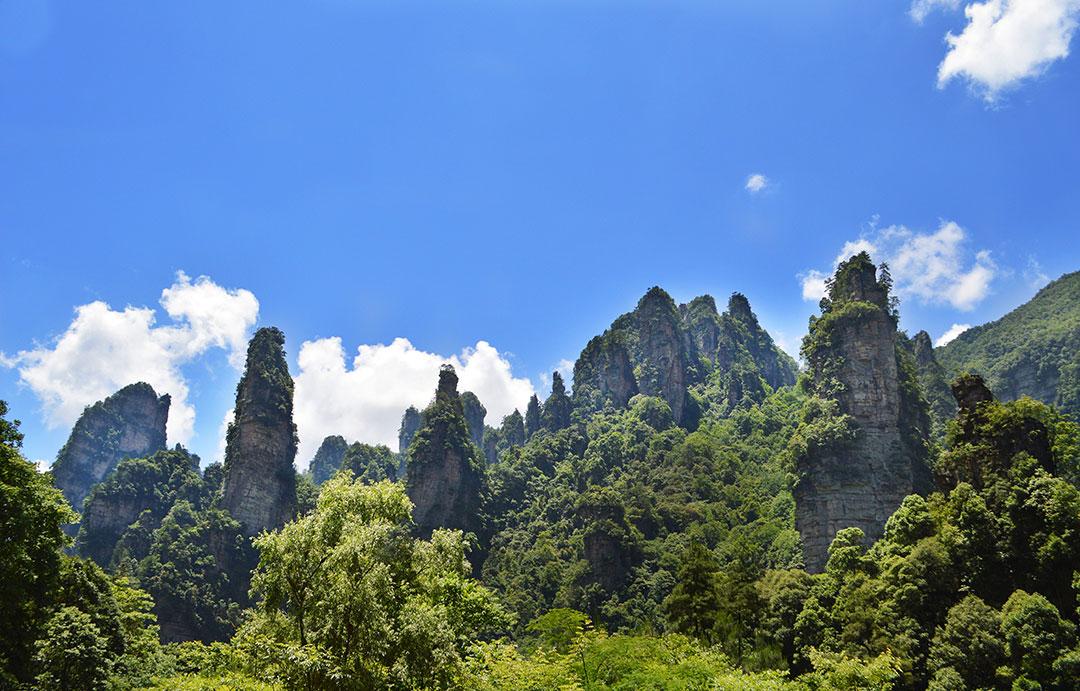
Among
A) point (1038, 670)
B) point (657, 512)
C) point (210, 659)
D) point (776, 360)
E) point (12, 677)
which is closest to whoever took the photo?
point (12, 677)

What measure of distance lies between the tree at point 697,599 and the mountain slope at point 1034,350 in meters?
68.1

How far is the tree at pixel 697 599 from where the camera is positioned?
137 feet

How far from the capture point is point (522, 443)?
145750 millimetres

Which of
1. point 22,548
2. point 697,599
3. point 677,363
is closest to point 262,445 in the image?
point 697,599

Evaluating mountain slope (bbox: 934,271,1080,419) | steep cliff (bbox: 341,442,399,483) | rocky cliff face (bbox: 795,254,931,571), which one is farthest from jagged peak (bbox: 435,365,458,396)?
mountain slope (bbox: 934,271,1080,419)

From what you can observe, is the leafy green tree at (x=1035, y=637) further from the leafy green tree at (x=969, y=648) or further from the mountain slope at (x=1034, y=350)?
the mountain slope at (x=1034, y=350)

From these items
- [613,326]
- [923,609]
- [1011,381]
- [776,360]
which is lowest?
[923,609]

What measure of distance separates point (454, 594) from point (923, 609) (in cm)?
2386

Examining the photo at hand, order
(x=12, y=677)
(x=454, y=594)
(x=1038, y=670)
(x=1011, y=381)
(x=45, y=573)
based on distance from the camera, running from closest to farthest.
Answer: (x=12, y=677) → (x=454, y=594) → (x=45, y=573) → (x=1038, y=670) → (x=1011, y=381)

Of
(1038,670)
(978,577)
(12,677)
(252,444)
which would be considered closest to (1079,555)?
(978,577)

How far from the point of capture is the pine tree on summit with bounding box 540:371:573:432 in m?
134


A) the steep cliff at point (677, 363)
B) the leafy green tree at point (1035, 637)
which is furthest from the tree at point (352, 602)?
the steep cliff at point (677, 363)

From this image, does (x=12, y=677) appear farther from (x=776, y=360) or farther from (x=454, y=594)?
(x=776, y=360)

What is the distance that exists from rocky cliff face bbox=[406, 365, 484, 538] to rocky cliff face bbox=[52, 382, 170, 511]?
236 feet
